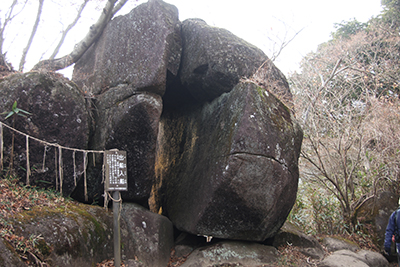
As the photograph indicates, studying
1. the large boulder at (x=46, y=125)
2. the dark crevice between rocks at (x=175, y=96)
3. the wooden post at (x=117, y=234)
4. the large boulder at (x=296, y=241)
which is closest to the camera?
the wooden post at (x=117, y=234)

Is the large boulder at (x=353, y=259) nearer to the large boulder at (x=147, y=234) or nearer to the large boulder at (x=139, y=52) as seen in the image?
the large boulder at (x=147, y=234)

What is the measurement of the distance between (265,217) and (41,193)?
4383 mm

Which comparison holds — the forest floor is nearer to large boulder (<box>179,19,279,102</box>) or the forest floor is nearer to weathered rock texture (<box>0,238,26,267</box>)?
weathered rock texture (<box>0,238,26,267</box>)

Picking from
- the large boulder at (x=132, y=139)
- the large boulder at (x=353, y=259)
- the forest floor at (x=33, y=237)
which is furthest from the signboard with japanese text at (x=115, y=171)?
the large boulder at (x=353, y=259)

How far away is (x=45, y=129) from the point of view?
18.7 feet

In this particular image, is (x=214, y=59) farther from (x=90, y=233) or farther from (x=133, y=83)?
(x=90, y=233)

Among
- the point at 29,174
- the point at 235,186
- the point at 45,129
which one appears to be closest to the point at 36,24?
the point at 45,129

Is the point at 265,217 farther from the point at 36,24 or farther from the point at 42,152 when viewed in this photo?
the point at 36,24

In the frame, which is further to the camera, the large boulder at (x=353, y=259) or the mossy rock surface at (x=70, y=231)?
the large boulder at (x=353, y=259)

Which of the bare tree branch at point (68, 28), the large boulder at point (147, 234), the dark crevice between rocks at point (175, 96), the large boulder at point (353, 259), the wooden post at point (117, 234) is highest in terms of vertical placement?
the bare tree branch at point (68, 28)

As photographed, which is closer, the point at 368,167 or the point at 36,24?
the point at 36,24

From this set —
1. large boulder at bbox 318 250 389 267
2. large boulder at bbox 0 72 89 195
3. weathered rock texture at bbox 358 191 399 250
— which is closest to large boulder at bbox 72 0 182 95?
large boulder at bbox 0 72 89 195

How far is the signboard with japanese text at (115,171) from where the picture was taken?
4.88m

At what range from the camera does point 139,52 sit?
7043 millimetres
